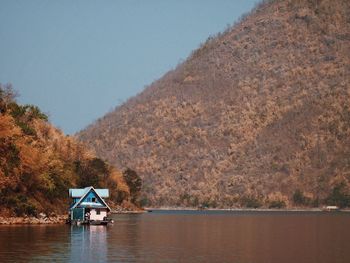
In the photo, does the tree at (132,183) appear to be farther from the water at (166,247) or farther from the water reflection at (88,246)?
the water at (166,247)

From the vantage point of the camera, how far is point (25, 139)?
88312 mm

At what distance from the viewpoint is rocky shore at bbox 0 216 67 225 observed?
81.3 m

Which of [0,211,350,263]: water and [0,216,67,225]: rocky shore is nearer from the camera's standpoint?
[0,211,350,263]: water

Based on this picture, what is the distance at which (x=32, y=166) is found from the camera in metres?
85.6

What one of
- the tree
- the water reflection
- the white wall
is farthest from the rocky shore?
the tree

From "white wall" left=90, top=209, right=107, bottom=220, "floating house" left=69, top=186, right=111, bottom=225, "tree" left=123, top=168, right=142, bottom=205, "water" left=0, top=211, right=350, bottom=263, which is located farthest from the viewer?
"tree" left=123, top=168, right=142, bottom=205

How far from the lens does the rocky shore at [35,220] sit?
267ft

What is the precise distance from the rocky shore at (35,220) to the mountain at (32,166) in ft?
2.64

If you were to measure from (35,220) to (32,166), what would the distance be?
5.51 metres

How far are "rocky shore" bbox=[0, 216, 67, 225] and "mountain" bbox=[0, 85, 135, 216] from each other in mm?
805

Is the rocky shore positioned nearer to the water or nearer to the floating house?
the floating house

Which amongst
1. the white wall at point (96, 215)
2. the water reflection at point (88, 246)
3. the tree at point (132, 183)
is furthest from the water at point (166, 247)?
the tree at point (132, 183)

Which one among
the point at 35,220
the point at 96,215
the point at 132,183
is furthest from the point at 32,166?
the point at 132,183

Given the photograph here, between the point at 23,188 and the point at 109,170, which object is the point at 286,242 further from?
the point at 109,170
